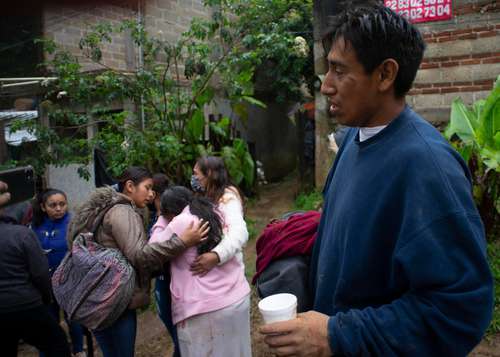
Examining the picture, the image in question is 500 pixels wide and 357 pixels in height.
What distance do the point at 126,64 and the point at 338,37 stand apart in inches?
269

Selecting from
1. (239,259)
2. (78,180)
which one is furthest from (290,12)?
(239,259)

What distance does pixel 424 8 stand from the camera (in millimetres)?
6570

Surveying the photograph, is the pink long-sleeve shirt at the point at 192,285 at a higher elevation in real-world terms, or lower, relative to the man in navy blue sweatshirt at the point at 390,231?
lower

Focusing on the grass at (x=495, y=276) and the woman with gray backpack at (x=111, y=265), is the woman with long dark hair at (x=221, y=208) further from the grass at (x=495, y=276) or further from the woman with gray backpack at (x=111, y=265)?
the grass at (x=495, y=276)

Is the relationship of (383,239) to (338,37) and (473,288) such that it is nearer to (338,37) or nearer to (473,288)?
(473,288)

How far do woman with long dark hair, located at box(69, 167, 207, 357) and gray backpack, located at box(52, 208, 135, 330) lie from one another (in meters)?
0.08

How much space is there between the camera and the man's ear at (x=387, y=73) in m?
1.30

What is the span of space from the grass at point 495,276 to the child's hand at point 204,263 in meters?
2.75

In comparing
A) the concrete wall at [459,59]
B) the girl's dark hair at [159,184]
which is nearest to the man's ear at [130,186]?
the girl's dark hair at [159,184]

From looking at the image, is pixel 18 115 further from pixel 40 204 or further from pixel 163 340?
pixel 163 340

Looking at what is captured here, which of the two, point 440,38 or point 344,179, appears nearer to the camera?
point 344,179

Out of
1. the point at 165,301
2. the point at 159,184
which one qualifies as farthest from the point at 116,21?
the point at 165,301

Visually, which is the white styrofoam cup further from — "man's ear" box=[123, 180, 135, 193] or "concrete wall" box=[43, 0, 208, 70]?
"concrete wall" box=[43, 0, 208, 70]

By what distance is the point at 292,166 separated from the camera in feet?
43.4
